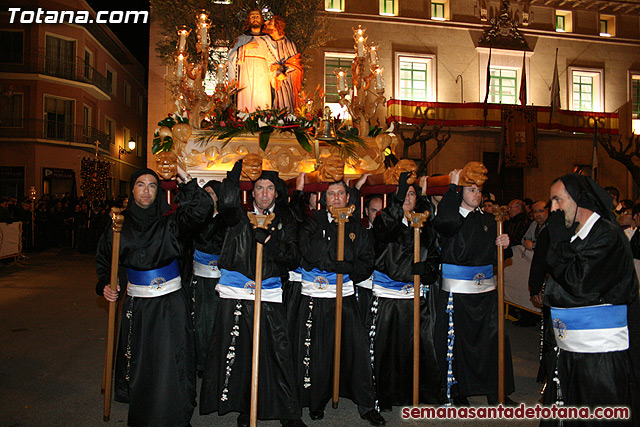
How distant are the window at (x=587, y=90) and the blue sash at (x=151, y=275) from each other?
22363 mm

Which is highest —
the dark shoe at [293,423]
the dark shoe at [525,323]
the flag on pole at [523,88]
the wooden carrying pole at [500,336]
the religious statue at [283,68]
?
the flag on pole at [523,88]

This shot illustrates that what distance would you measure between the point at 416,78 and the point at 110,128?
65.3 ft

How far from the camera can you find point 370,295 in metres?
4.95

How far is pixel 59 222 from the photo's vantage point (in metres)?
18.3

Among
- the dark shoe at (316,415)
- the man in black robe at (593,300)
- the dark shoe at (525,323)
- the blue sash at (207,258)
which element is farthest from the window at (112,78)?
the man in black robe at (593,300)

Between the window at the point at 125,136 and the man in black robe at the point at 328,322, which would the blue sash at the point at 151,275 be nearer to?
the man in black robe at the point at 328,322

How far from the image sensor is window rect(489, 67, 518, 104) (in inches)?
822

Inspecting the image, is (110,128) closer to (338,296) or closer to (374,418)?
(338,296)

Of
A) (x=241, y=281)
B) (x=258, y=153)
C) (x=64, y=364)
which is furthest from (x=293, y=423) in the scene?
(x=258, y=153)

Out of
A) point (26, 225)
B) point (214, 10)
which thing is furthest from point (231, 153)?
point (26, 225)

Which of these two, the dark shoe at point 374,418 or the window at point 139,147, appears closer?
the dark shoe at point 374,418

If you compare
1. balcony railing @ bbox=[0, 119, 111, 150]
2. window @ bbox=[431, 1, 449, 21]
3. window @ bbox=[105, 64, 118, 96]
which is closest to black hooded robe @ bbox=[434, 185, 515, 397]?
window @ bbox=[431, 1, 449, 21]

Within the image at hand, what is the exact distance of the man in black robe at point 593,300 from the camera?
290cm

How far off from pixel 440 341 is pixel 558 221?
75.2 inches
